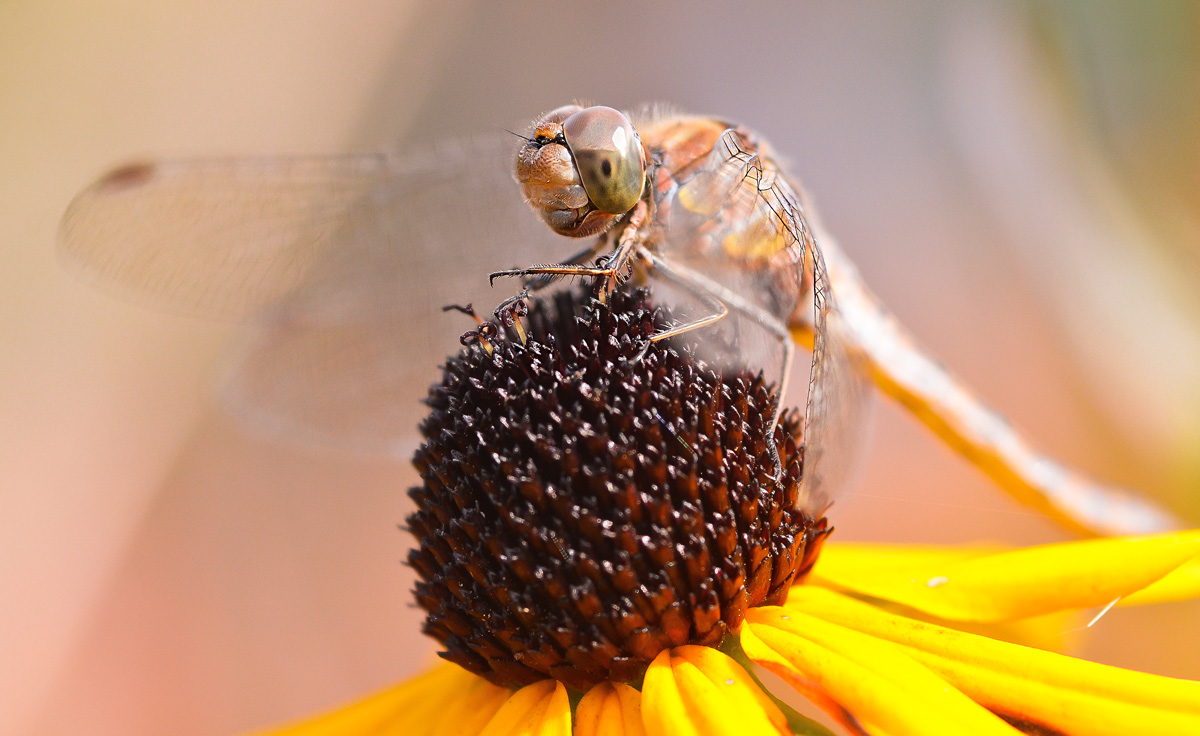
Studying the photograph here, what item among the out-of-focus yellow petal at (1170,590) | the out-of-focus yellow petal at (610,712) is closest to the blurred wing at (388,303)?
the out-of-focus yellow petal at (610,712)

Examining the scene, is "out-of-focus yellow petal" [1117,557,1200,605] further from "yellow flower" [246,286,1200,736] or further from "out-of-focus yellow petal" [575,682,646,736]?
"out-of-focus yellow petal" [575,682,646,736]

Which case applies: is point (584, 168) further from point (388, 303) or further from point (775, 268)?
point (388, 303)

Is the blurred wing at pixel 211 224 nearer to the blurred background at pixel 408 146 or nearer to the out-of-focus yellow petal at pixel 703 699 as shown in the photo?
the out-of-focus yellow petal at pixel 703 699

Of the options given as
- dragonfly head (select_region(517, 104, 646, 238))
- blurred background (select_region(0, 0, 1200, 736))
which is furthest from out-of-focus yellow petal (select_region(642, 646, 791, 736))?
blurred background (select_region(0, 0, 1200, 736))

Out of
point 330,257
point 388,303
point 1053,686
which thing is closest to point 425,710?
point 1053,686

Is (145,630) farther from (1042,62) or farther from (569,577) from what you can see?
(1042,62)
